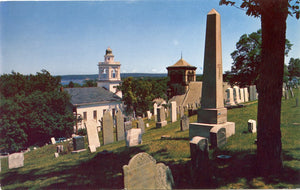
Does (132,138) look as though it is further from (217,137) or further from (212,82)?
(212,82)

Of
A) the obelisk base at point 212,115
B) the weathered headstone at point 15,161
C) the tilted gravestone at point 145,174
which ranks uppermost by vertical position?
the obelisk base at point 212,115

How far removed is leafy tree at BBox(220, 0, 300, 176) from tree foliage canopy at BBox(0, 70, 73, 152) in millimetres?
26339

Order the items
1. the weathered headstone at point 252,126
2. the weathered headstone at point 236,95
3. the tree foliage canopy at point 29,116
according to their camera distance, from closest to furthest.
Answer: the weathered headstone at point 252,126 < the weathered headstone at point 236,95 < the tree foliage canopy at point 29,116

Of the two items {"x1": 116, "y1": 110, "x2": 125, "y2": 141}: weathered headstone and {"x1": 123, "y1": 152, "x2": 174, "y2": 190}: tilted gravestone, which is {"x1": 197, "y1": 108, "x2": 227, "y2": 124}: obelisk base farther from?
{"x1": 116, "y1": 110, "x2": 125, "y2": 141}: weathered headstone

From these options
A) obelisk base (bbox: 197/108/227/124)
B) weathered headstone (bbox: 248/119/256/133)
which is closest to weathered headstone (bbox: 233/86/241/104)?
weathered headstone (bbox: 248/119/256/133)

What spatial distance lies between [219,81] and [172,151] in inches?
129

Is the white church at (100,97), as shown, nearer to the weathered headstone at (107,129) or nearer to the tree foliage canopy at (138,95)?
the tree foliage canopy at (138,95)

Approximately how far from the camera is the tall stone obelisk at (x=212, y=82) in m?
8.01

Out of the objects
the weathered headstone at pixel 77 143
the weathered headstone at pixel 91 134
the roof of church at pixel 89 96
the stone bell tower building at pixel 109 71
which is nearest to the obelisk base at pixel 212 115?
the weathered headstone at pixel 91 134

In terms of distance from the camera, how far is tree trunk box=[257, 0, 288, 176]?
4848mm

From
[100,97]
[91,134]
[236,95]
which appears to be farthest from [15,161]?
[100,97]

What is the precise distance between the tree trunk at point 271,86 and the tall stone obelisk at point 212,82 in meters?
2.92

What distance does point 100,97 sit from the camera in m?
39.9

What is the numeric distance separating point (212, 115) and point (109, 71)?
4373cm
